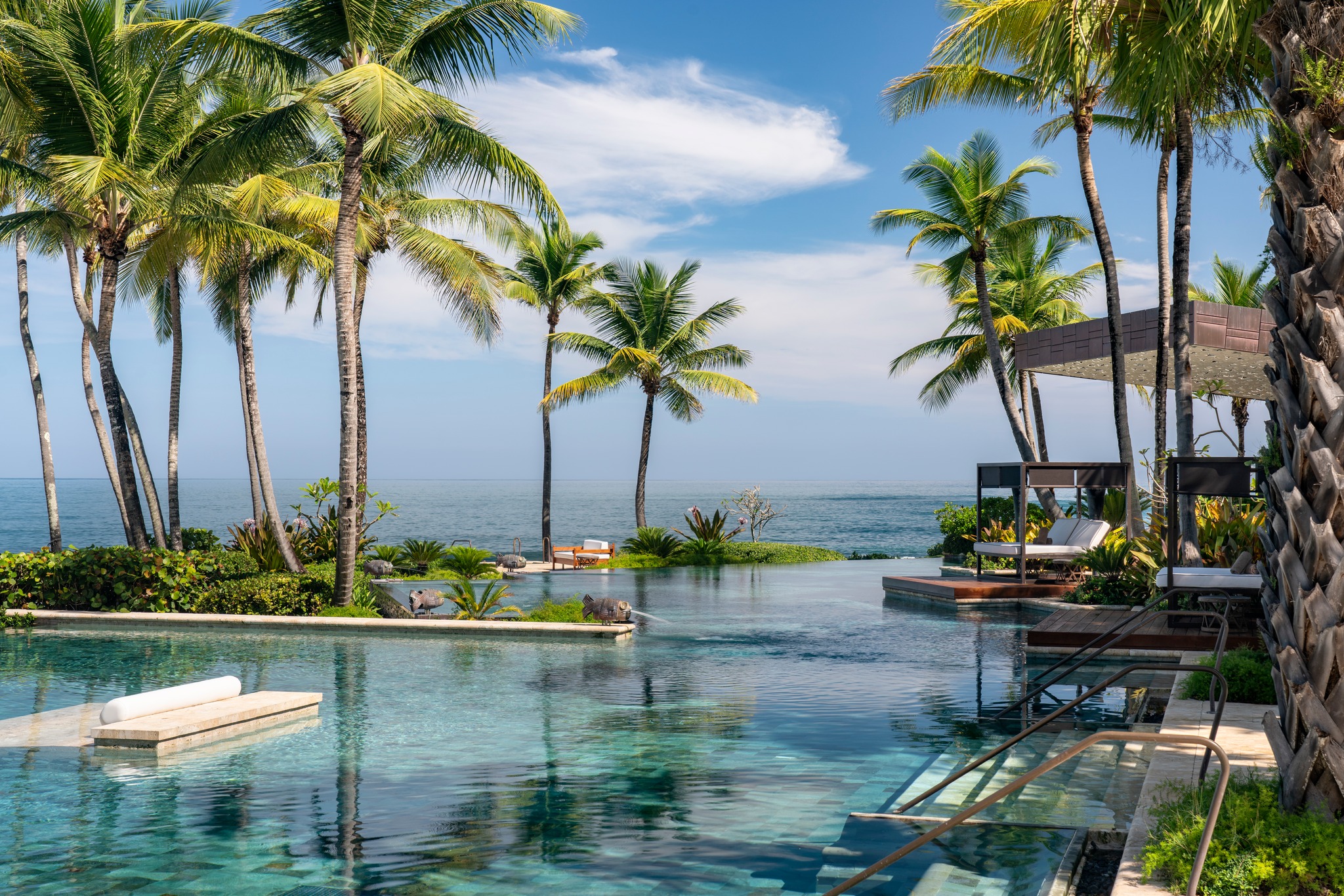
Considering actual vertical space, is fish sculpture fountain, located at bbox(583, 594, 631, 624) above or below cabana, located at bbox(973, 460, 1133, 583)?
below

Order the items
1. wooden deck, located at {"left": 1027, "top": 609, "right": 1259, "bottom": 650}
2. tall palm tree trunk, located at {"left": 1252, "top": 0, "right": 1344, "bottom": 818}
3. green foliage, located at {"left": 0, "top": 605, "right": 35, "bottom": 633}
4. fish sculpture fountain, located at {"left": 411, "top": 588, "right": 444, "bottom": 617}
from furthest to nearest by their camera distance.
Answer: fish sculpture fountain, located at {"left": 411, "top": 588, "right": 444, "bottom": 617} → green foliage, located at {"left": 0, "top": 605, "right": 35, "bottom": 633} → wooden deck, located at {"left": 1027, "top": 609, "right": 1259, "bottom": 650} → tall palm tree trunk, located at {"left": 1252, "top": 0, "right": 1344, "bottom": 818}

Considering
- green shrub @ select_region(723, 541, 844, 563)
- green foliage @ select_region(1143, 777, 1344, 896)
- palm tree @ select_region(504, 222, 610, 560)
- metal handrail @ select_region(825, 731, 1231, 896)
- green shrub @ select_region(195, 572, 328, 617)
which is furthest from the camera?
palm tree @ select_region(504, 222, 610, 560)

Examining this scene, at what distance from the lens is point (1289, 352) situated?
3893mm

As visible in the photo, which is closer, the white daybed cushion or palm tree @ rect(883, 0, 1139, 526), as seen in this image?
the white daybed cushion

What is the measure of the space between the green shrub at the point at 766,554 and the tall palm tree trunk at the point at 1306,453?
845 inches

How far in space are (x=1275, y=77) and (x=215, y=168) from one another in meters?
12.8

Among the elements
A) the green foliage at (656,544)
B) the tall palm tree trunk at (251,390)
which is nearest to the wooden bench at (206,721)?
the tall palm tree trunk at (251,390)

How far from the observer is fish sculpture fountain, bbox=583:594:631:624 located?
1316 centimetres

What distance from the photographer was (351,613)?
1364 centimetres

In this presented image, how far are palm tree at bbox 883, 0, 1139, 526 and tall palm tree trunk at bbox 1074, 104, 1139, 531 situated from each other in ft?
0.04

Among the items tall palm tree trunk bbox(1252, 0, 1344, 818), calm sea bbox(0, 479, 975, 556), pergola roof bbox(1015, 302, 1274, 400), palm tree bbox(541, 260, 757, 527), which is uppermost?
palm tree bbox(541, 260, 757, 527)

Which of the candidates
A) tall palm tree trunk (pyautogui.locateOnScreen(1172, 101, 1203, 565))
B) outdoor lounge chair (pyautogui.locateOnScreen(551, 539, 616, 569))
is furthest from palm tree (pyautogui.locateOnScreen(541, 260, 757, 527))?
tall palm tree trunk (pyautogui.locateOnScreen(1172, 101, 1203, 565))

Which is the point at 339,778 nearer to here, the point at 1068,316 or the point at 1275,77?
the point at 1275,77

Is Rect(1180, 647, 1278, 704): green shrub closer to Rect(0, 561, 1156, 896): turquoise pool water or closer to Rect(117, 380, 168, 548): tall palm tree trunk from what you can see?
Rect(0, 561, 1156, 896): turquoise pool water
